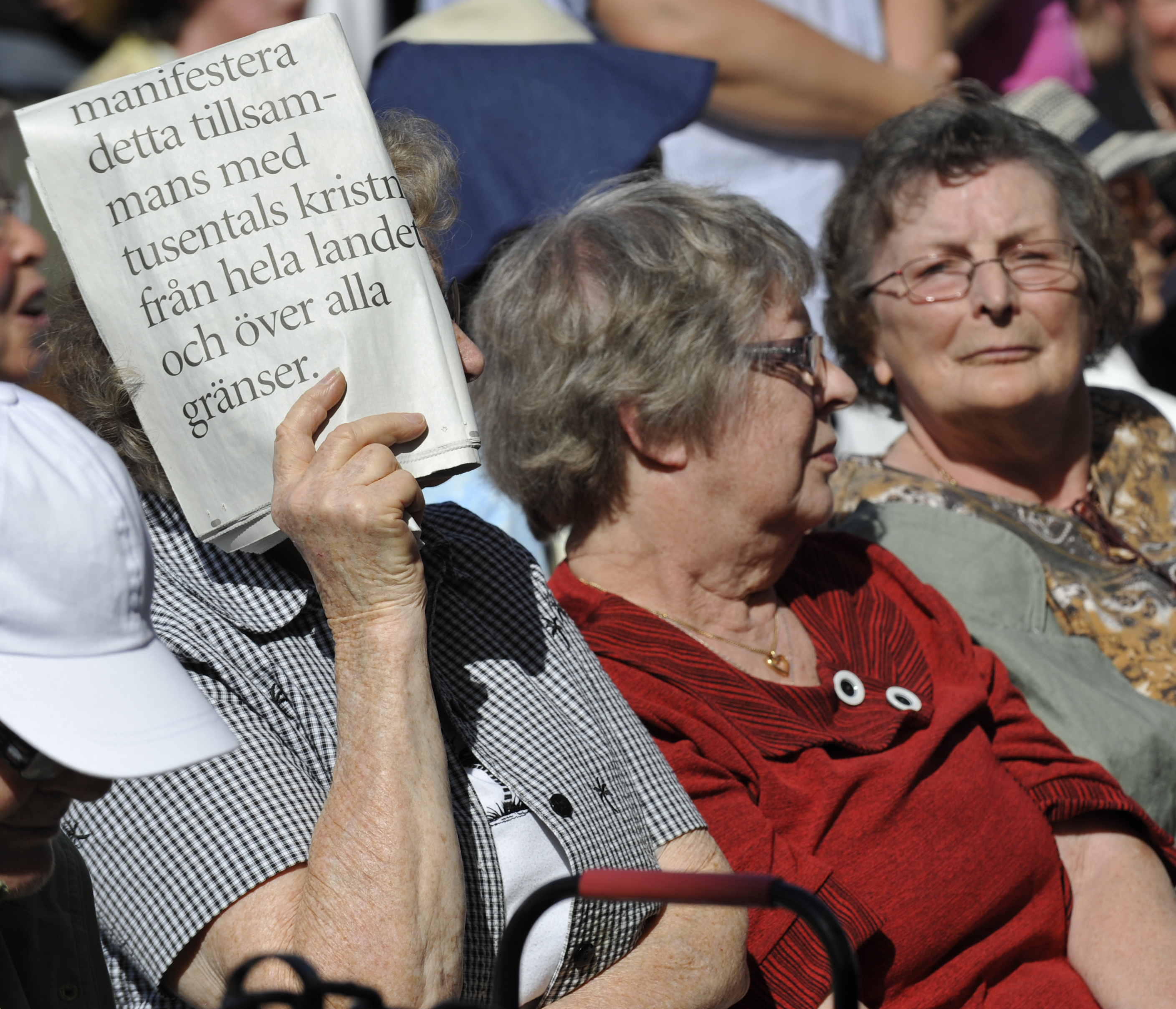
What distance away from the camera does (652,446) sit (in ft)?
9.07

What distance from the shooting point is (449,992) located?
5.97 feet

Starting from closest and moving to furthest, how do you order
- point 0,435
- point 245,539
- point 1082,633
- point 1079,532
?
1. point 0,435
2. point 245,539
3. point 1082,633
4. point 1079,532

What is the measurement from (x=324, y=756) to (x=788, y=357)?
1293 mm

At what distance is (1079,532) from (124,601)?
2686mm

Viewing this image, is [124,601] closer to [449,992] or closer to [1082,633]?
[449,992]

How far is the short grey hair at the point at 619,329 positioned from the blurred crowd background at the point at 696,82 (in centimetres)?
20

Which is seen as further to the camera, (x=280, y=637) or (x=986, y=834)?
(x=986, y=834)

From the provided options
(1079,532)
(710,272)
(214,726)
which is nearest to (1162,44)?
(1079,532)

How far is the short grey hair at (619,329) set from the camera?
273 centimetres

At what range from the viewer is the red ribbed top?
2.37 m

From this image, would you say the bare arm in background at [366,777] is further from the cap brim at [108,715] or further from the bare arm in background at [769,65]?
the bare arm in background at [769,65]

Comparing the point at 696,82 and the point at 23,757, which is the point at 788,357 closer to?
the point at 696,82

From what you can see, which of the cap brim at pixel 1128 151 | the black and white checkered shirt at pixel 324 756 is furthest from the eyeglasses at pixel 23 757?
the cap brim at pixel 1128 151

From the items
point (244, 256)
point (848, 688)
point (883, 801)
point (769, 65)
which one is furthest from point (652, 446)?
point (769, 65)
